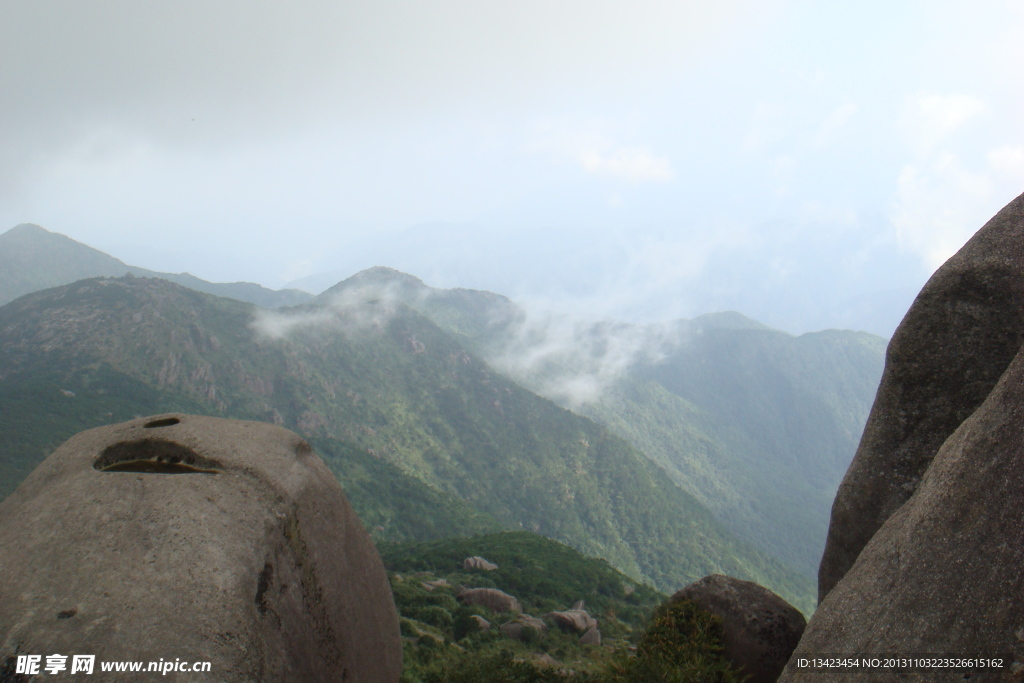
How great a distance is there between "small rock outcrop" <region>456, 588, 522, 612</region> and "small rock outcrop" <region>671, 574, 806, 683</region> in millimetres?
21074

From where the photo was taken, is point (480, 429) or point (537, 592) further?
point (480, 429)

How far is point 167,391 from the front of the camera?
3551 inches

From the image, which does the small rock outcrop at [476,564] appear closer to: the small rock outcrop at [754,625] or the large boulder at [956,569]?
the small rock outcrop at [754,625]

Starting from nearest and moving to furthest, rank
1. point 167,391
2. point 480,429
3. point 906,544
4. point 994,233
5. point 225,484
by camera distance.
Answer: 1. point 906,544
2. point 225,484
3. point 994,233
4. point 167,391
5. point 480,429

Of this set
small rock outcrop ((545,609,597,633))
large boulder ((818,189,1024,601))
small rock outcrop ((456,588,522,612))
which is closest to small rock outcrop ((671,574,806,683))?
large boulder ((818,189,1024,601))

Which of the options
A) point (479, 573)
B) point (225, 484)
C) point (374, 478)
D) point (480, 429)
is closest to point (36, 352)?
point (374, 478)

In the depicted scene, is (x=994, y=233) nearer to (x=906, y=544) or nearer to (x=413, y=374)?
(x=906, y=544)

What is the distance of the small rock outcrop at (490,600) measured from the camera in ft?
106

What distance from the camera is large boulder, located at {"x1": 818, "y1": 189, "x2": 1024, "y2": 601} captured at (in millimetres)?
8750

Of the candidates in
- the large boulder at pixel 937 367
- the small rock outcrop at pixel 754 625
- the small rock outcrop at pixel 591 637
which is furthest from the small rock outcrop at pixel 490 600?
the large boulder at pixel 937 367

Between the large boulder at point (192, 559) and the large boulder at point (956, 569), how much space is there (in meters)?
6.22

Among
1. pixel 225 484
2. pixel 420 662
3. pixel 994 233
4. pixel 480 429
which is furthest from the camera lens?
pixel 480 429

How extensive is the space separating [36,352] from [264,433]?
360 feet

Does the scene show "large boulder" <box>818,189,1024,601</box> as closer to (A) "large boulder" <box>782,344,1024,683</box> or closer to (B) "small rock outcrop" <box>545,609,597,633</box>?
(A) "large boulder" <box>782,344,1024,683</box>
